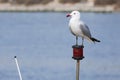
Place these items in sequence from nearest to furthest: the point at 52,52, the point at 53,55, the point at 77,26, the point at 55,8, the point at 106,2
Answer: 1. the point at 77,26
2. the point at 53,55
3. the point at 52,52
4. the point at 106,2
5. the point at 55,8

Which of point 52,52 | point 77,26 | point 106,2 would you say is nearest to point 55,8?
point 106,2

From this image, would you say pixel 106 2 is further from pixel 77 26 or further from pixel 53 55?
pixel 77 26

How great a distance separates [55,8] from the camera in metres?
85.1

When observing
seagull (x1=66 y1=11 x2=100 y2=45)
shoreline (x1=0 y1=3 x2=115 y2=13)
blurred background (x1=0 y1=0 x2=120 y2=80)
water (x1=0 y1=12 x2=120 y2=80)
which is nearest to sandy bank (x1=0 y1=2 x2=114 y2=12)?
shoreline (x1=0 y1=3 x2=115 y2=13)

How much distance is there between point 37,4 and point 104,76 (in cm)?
6447

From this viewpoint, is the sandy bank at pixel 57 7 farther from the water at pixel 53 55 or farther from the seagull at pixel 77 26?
the seagull at pixel 77 26

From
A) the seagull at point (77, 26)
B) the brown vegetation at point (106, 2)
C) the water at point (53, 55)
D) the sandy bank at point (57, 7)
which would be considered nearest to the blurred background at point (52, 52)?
the water at point (53, 55)

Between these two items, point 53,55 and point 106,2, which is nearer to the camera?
point 53,55

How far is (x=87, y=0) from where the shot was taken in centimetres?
8581

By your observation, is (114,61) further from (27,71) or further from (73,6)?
(73,6)

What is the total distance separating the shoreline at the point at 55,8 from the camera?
81125 mm

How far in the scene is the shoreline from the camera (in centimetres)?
8112

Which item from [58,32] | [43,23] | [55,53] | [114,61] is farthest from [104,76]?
[43,23]

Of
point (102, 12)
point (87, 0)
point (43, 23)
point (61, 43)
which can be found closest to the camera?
point (61, 43)
